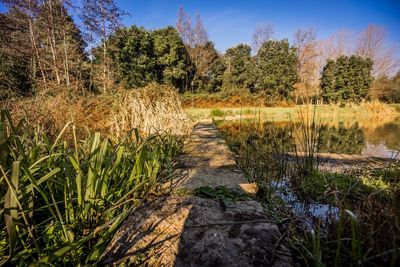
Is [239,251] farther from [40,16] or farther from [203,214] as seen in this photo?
[40,16]

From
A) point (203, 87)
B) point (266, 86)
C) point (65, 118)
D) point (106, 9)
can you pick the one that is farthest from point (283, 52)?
point (65, 118)

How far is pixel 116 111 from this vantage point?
151 inches

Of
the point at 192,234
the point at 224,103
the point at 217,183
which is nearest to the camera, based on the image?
the point at 192,234

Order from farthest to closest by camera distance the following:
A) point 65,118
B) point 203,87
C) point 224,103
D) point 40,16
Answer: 1. point 203,87
2. point 224,103
3. point 40,16
4. point 65,118

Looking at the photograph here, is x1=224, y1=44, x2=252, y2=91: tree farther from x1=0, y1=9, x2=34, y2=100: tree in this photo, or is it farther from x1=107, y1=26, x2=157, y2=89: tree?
x1=0, y1=9, x2=34, y2=100: tree

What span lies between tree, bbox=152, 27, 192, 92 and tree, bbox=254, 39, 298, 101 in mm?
9078

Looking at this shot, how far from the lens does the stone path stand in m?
0.85

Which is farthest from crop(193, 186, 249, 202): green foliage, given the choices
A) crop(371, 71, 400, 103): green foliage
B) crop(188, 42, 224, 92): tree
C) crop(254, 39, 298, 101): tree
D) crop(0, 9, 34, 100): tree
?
crop(371, 71, 400, 103): green foliage

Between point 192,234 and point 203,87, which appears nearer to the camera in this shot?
point 192,234

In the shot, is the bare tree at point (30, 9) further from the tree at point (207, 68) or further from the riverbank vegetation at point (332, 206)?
the tree at point (207, 68)

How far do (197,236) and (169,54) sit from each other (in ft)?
79.4

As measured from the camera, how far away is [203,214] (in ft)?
3.76

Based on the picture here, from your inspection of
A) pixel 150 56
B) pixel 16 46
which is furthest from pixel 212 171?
pixel 150 56

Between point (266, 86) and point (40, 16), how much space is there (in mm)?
21325
